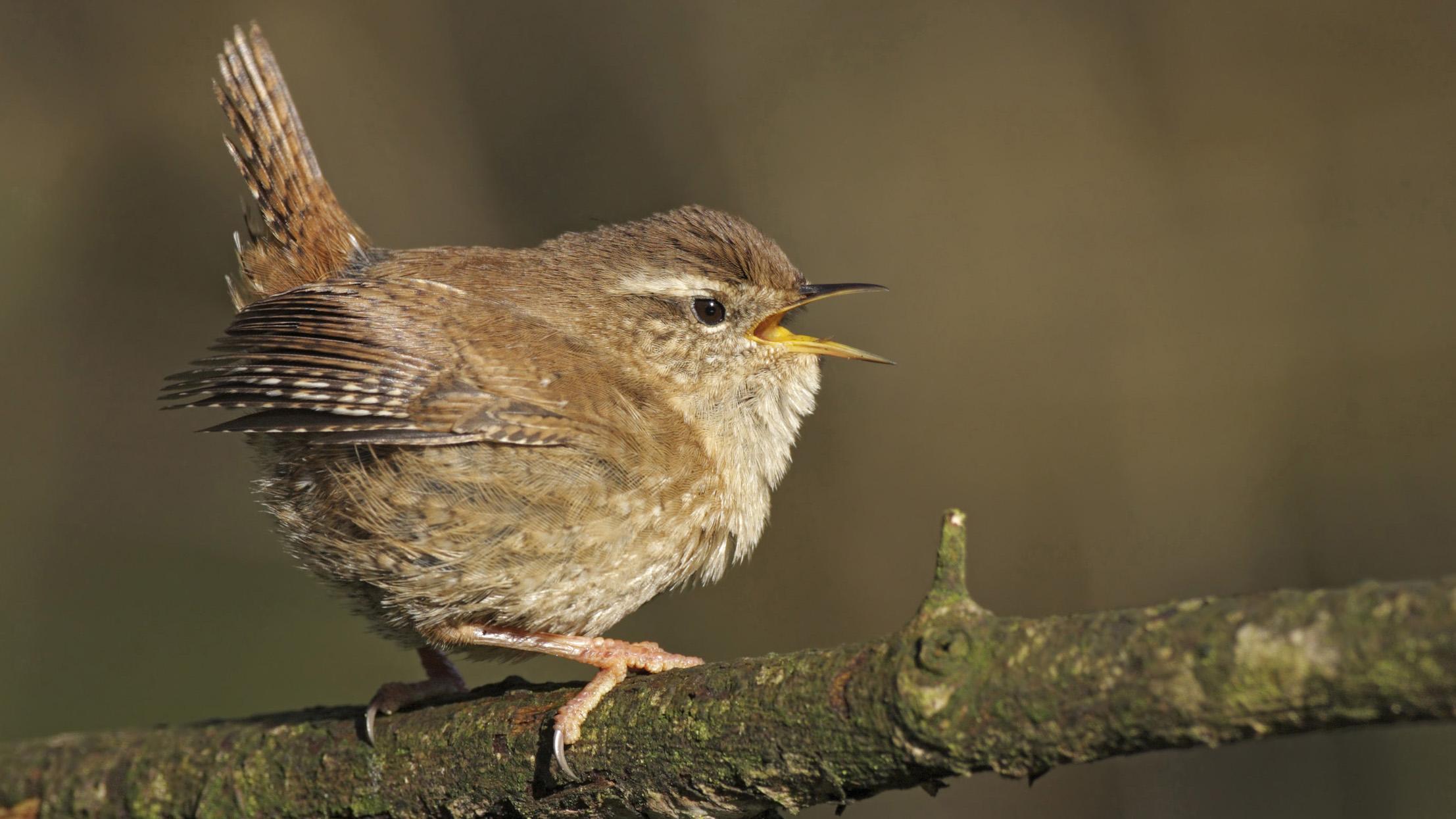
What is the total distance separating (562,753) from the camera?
8.30 ft

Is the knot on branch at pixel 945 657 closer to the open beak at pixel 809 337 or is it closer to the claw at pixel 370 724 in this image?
the open beak at pixel 809 337

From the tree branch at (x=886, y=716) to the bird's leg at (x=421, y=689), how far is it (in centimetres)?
7

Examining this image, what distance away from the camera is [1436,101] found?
6086mm

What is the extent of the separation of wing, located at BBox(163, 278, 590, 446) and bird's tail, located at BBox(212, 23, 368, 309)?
565 mm

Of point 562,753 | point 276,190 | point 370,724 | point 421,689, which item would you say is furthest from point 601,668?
point 276,190

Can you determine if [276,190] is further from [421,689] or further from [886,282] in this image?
[886,282]

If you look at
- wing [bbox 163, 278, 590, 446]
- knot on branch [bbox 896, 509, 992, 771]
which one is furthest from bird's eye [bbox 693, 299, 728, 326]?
knot on branch [bbox 896, 509, 992, 771]

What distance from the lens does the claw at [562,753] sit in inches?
99.2

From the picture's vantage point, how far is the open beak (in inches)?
135

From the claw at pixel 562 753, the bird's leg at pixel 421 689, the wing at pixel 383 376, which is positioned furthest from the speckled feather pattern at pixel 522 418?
the claw at pixel 562 753

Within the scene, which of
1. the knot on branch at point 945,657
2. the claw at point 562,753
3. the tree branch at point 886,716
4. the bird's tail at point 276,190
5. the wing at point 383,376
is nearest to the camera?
the tree branch at point 886,716

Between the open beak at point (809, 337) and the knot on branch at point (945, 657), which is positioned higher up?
the open beak at point (809, 337)

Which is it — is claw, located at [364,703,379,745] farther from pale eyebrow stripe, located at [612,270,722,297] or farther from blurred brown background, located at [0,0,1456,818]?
blurred brown background, located at [0,0,1456,818]

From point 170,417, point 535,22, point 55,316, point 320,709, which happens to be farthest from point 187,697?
point 535,22
